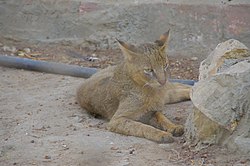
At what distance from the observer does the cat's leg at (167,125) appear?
18.3ft

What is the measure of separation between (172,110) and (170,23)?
75.1 inches

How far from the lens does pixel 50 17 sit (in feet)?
27.4

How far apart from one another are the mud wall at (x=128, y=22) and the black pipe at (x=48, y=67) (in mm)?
839

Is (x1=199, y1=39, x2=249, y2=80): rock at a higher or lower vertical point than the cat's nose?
higher

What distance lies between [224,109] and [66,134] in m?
1.33

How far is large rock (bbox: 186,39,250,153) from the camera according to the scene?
192 inches

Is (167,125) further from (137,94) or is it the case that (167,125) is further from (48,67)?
(48,67)

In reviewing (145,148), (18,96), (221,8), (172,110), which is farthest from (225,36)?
(145,148)

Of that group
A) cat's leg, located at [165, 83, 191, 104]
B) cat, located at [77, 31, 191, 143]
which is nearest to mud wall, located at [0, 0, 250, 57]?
cat's leg, located at [165, 83, 191, 104]

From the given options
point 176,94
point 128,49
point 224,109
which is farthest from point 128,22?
point 224,109

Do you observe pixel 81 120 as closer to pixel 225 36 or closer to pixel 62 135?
pixel 62 135

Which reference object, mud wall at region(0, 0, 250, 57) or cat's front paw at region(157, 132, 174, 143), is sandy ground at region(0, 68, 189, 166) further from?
mud wall at region(0, 0, 250, 57)

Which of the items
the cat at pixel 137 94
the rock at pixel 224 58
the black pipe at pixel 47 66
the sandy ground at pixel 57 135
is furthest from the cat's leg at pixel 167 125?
the black pipe at pixel 47 66

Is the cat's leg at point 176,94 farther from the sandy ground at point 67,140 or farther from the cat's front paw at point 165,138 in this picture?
the cat's front paw at point 165,138
